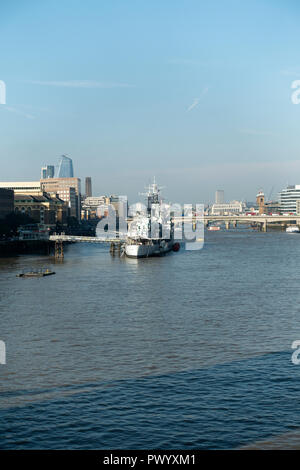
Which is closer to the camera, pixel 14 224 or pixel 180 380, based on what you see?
pixel 180 380

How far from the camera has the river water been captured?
2061 centimetres

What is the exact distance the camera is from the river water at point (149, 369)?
67.6 feet

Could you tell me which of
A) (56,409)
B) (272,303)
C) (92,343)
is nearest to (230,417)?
(56,409)

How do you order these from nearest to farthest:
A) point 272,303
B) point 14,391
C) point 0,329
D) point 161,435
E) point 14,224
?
point 161,435 < point 14,391 < point 0,329 < point 272,303 < point 14,224

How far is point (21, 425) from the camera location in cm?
2108

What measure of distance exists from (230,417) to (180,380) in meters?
4.31

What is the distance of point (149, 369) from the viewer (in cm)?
2738

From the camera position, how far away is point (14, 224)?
5522 inches

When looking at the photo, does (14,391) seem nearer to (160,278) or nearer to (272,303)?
(272,303)

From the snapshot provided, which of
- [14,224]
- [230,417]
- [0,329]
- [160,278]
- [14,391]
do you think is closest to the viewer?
[230,417]

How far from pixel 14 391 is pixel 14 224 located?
11895 centimetres

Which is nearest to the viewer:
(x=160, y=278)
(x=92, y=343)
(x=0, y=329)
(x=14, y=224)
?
(x=92, y=343)
